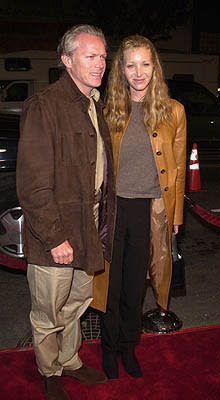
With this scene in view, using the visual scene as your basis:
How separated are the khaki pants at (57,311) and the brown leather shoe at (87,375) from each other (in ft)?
0.11

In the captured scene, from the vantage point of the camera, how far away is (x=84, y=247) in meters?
2.29

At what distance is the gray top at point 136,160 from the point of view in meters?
2.46

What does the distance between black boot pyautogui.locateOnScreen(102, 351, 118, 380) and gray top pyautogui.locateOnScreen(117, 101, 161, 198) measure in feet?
3.18

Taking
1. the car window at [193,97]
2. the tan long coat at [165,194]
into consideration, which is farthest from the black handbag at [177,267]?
the car window at [193,97]

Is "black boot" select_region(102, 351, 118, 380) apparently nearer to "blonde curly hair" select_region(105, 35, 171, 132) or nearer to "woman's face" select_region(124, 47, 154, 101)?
"blonde curly hair" select_region(105, 35, 171, 132)

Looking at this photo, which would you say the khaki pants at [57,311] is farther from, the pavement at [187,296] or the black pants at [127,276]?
the pavement at [187,296]

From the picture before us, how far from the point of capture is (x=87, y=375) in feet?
8.63

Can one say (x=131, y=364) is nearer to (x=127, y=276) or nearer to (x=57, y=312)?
(x=127, y=276)

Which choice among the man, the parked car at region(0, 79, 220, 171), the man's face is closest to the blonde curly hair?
the man

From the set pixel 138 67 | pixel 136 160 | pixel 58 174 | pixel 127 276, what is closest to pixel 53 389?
pixel 127 276

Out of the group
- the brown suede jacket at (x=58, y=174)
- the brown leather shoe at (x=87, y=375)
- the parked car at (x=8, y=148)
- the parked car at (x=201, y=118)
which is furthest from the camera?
the parked car at (x=201, y=118)

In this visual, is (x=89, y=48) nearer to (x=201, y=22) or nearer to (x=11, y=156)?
(x=11, y=156)

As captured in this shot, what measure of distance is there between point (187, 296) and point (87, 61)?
2.33 meters

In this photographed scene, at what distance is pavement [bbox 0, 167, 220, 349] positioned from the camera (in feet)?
10.8
